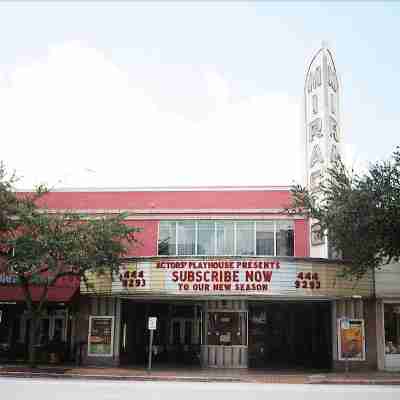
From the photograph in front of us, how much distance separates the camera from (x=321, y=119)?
28.7 m

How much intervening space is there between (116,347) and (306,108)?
1464 centimetres

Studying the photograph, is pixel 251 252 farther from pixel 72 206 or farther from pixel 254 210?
pixel 72 206

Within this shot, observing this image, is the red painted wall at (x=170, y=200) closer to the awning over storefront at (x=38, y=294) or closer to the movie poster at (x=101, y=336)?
the awning over storefront at (x=38, y=294)

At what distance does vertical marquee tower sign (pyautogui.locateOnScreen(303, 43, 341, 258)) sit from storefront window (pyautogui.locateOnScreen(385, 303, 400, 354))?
442cm

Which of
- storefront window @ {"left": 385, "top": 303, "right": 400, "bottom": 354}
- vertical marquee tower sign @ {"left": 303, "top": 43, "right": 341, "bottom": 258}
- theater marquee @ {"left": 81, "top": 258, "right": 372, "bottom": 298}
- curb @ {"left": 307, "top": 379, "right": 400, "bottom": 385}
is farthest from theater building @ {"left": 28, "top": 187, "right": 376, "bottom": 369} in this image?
curb @ {"left": 307, "top": 379, "right": 400, "bottom": 385}

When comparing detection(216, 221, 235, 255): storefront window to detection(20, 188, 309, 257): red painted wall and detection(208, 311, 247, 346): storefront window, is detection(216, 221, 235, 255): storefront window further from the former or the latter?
detection(208, 311, 247, 346): storefront window

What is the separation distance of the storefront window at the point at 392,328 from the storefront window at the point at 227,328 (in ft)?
22.2

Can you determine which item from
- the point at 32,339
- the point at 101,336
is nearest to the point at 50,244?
the point at 32,339

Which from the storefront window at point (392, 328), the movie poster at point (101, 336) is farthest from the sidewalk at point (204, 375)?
the storefront window at point (392, 328)

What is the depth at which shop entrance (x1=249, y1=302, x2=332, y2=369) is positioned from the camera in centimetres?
3550

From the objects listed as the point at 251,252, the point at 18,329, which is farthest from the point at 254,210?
the point at 18,329

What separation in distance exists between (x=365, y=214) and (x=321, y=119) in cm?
547

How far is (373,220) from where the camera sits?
24891mm

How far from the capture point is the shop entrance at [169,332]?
3591cm
